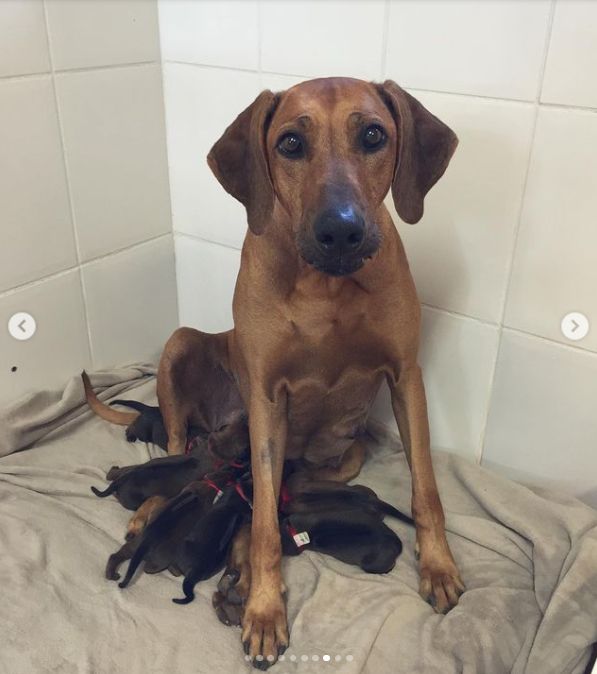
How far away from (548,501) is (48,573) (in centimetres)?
117

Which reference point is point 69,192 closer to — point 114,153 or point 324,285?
point 114,153

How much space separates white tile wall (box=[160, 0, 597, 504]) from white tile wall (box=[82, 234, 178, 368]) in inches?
17.7

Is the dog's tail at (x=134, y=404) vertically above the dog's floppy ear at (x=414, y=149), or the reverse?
the dog's floppy ear at (x=414, y=149)

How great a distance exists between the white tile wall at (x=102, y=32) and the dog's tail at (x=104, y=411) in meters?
0.88

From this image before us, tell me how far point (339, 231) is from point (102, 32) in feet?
3.96

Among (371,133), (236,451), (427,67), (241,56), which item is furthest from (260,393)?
(241,56)

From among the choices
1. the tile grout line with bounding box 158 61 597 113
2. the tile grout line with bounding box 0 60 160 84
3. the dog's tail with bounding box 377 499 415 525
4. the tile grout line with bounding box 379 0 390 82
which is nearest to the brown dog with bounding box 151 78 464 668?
the dog's tail with bounding box 377 499 415 525

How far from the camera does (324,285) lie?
4.96ft

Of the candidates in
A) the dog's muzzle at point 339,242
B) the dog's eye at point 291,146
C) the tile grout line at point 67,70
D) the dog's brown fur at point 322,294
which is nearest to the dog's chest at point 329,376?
the dog's brown fur at point 322,294

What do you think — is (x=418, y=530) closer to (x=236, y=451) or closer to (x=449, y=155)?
(x=236, y=451)

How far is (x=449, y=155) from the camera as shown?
146 cm

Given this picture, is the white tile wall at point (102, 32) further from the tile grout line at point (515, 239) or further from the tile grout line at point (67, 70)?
the tile grout line at point (515, 239)

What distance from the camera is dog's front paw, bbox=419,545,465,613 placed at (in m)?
1.55

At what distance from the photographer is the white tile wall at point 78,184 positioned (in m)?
1.88
